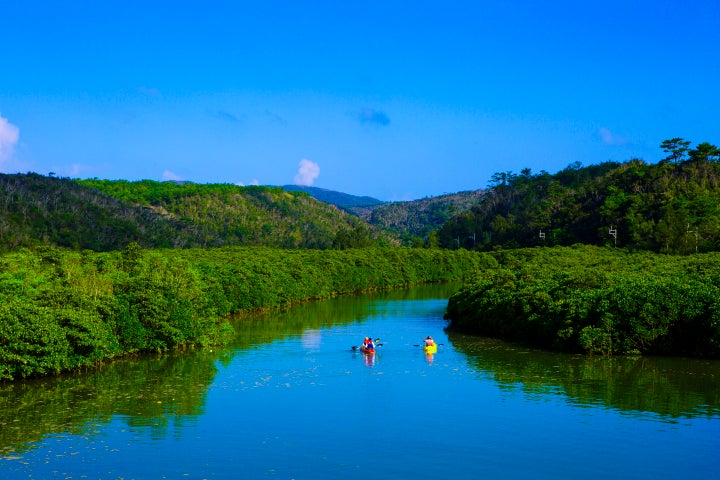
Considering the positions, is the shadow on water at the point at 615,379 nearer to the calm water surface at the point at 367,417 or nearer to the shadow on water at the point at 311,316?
the calm water surface at the point at 367,417

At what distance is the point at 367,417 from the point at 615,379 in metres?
14.7

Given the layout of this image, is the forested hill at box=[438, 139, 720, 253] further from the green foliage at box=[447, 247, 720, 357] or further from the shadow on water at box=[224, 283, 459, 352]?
the green foliage at box=[447, 247, 720, 357]

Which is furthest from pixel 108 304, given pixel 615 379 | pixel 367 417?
pixel 615 379

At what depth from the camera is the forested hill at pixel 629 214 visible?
11231 centimetres

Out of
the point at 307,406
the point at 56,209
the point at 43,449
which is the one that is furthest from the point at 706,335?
the point at 56,209

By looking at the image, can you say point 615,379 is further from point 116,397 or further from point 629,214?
point 629,214

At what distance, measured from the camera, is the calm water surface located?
2798 cm

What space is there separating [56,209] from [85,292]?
388 feet

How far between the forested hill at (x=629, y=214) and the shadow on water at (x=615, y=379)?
208ft

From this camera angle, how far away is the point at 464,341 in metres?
57.6

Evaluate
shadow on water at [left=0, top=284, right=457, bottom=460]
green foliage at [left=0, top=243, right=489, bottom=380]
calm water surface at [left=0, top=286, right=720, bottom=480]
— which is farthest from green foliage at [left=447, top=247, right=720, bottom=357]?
green foliage at [left=0, top=243, right=489, bottom=380]

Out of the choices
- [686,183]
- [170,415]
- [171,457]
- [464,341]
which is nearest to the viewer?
[171,457]

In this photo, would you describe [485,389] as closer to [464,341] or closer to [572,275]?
[464,341]

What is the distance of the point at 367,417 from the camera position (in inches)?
1369
